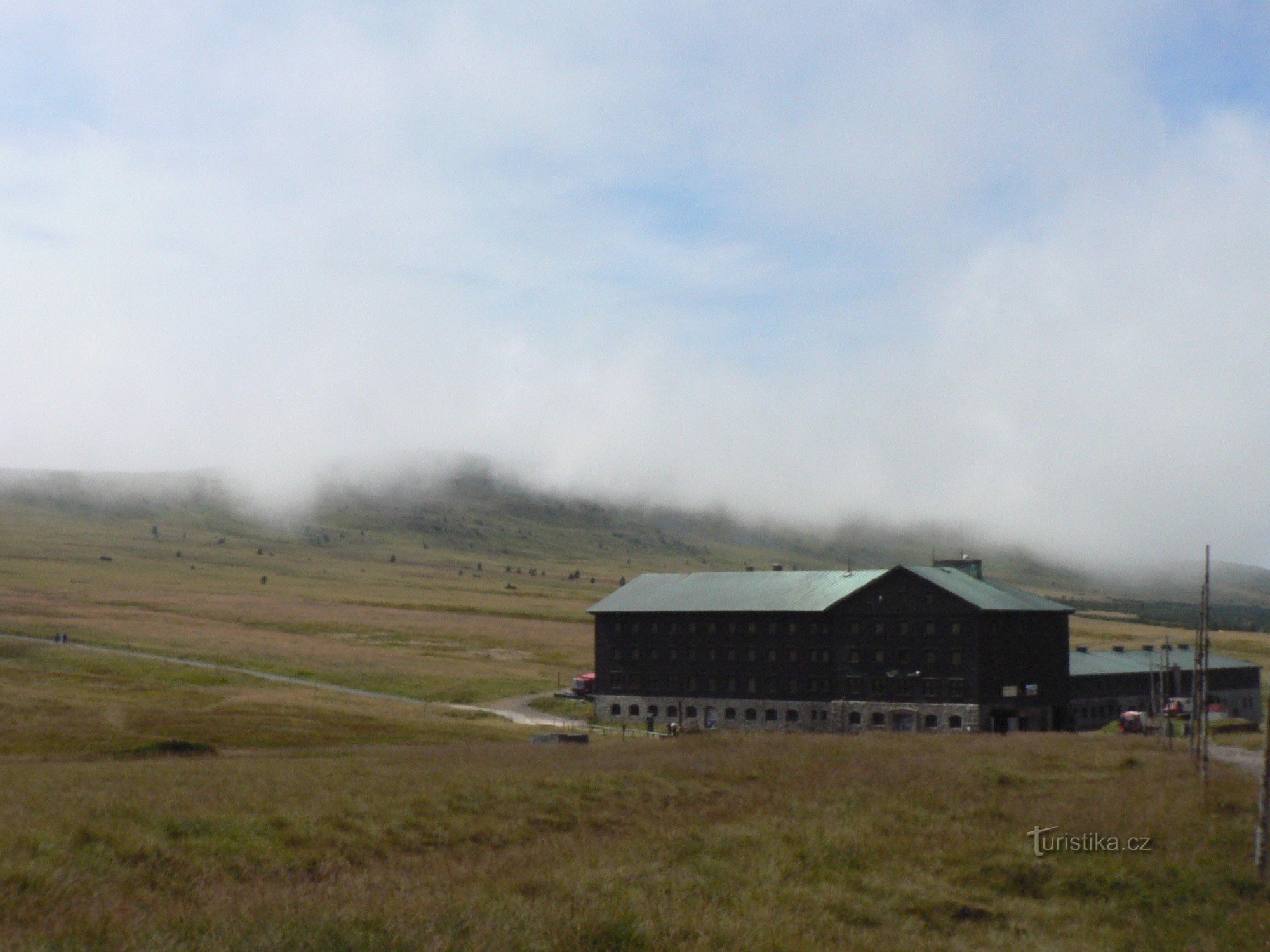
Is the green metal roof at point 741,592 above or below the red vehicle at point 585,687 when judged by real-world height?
above

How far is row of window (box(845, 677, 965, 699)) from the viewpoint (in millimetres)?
89312

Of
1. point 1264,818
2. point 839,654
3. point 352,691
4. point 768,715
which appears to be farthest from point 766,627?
point 1264,818

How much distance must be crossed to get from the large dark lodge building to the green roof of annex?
0.57 feet

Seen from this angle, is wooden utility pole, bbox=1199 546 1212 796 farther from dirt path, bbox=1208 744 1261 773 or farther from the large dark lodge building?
the large dark lodge building

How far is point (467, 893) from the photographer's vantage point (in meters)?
21.5

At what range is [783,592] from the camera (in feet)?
326

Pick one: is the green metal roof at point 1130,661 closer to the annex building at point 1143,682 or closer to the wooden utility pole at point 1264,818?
the annex building at point 1143,682

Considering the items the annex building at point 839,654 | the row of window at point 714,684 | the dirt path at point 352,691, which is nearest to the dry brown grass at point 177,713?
the dirt path at point 352,691

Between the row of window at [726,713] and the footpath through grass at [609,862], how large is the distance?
50.5 meters

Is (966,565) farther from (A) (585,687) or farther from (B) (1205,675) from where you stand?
(B) (1205,675)

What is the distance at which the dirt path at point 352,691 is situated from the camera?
9393 cm

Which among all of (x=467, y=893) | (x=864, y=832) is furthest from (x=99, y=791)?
(x=864, y=832)

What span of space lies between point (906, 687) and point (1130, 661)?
96.4ft

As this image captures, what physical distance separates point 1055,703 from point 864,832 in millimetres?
68928
